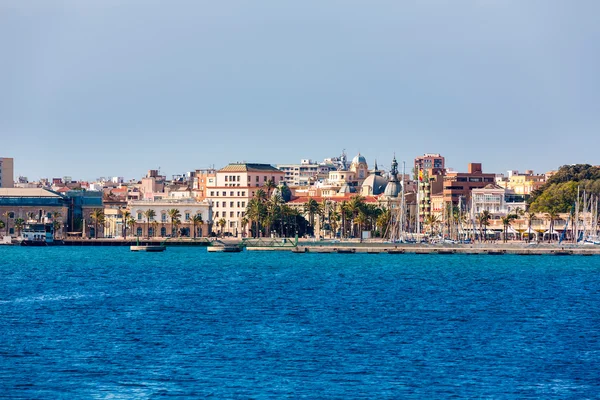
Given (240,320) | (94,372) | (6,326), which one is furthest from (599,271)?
(94,372)

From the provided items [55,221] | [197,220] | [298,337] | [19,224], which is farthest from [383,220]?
[298,337]

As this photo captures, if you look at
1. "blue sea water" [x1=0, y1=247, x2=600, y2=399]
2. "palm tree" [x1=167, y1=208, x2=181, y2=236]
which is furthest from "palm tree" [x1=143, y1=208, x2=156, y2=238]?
"blue sea water" [x1=0, y1=247, x2=600, y2=399]

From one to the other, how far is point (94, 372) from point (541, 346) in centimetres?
1844

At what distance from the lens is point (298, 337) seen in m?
51.2

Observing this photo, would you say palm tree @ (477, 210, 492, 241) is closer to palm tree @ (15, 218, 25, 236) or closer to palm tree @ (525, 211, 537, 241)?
palm tree @ (525, 211, 537, 241)

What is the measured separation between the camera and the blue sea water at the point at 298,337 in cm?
3950

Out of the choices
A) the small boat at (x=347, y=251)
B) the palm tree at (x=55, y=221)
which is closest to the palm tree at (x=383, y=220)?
the small boat at (x=347, y=251)

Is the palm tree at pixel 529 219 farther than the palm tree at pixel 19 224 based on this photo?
No

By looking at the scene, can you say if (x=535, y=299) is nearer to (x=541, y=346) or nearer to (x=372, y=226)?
(x=541, y=346)

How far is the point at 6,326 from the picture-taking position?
54562 mm

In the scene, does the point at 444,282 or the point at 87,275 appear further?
the point at 87,275

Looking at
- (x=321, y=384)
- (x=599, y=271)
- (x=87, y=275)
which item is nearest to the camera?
(x=321, y=384)

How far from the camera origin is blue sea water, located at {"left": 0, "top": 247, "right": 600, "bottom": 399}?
1555 inches

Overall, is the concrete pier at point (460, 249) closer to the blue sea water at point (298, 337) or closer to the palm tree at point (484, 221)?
the palm tree at point (484, 221)
